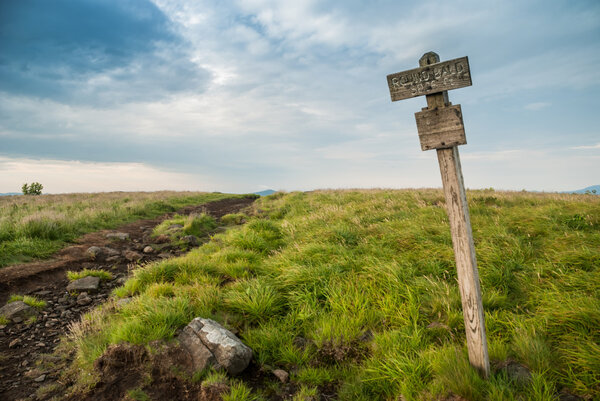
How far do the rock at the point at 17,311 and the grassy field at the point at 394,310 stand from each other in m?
1.57

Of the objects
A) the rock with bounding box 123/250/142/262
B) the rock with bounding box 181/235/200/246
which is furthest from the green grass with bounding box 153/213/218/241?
the rock with bounding box 123/250/142/262

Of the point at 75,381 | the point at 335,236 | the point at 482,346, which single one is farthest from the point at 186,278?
the point at 482,346

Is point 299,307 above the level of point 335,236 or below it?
below

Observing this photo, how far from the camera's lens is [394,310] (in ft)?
14.6

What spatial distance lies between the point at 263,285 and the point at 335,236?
2614 mm

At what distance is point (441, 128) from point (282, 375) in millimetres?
3389

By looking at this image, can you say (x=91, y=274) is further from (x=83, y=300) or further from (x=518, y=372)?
(x=518, y=372)

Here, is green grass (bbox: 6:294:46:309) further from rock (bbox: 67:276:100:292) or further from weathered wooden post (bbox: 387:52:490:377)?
weathered wooden post (bbox: 387:52:490:377)

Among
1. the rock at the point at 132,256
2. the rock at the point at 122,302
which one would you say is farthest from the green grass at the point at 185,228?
the rock at the point at 122,302

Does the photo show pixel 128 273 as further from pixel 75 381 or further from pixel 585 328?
pixel 585 328

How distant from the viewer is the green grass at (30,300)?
5957 millimetres

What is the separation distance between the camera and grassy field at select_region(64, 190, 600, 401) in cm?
318

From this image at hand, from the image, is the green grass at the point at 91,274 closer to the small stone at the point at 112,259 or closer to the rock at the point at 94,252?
the small stone at the point at 112,259

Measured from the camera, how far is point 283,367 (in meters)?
3.99
